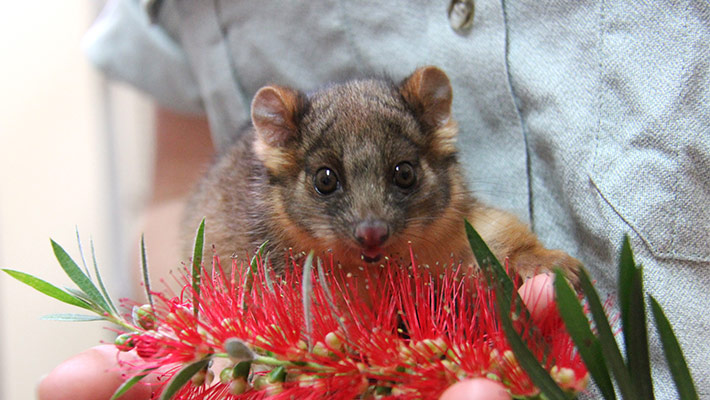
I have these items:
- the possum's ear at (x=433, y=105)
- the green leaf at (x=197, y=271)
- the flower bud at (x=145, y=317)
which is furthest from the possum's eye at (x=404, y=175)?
the flower bud at (x=145, y=317)

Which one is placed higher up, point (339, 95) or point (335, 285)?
point (339, 95)

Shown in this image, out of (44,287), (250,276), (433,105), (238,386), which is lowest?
(238,386)

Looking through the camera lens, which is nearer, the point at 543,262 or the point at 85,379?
the point at 85,379

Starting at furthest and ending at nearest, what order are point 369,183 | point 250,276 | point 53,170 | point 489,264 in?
1. point 53,170
2. point 369,183
3. point 250,276
4. point 489,264

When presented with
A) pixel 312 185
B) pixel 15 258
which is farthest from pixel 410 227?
pixel 15 258

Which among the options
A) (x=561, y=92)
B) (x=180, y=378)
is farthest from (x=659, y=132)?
(x=180, y=378)

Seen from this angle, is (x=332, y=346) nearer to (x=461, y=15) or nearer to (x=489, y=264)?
(x=489, y=264)

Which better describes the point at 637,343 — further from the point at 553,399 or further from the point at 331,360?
the point at 331,360
